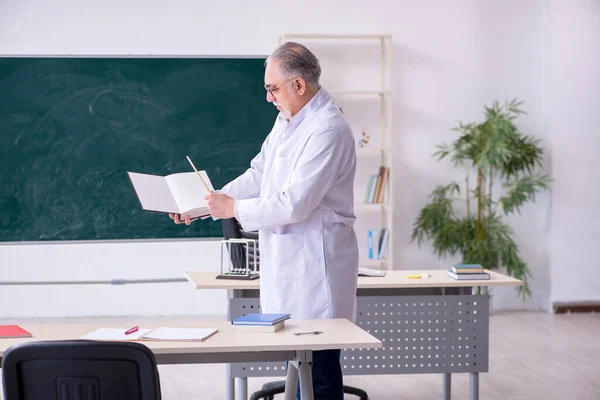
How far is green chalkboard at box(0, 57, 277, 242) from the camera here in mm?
5973

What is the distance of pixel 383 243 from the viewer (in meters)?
6.35

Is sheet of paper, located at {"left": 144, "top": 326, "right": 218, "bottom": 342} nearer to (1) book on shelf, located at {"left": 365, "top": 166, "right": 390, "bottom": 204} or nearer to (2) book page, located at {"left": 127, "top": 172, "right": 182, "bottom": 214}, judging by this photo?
(2) book page, located at {"left": 127, "top": 172, "right": 182, "bottom": 214}

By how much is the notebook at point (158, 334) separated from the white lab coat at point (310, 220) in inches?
14.8

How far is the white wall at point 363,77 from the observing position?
→ 6426 millimetres

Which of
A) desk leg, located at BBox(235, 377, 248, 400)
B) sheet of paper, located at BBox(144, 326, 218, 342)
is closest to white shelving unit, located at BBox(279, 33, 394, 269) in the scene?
desk leg, located at BBox(235, 377, 248, 400)

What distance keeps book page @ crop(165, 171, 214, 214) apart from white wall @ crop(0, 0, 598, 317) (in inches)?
150

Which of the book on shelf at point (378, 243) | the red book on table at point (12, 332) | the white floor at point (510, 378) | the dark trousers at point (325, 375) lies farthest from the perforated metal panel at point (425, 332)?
the book on shelf at point (378, 243)

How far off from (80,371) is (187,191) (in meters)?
1.09

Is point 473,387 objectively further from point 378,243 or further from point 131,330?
point 378,243

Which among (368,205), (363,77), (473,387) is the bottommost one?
(473,387)

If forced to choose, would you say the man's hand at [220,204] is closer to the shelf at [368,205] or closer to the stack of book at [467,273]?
the stack of book at [467,273]

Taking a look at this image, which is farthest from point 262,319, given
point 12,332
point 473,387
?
point 473,387

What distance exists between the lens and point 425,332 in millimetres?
3871

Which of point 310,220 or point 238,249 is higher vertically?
point 310,220
